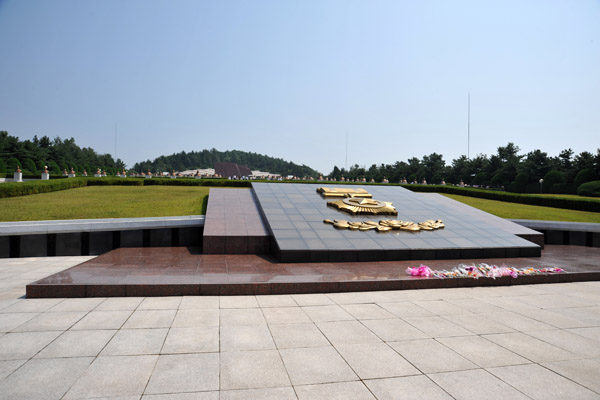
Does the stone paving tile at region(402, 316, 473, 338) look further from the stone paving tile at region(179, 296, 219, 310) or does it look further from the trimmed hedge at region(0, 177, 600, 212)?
the trimmed hedge at region(0, 177, 600, 212)

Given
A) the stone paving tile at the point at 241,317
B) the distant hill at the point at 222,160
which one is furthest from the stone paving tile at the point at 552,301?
the distant hill at the point at 222,160

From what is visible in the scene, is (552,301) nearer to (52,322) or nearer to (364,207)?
(364,207)

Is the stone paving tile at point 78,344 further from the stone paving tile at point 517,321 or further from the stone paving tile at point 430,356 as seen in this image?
the stone paving tile at point 517,321

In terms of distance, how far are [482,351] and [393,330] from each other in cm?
87

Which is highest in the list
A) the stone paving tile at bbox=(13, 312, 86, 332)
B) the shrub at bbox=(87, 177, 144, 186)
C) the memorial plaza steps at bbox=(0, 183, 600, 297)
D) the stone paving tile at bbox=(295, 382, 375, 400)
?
the shrub at bbox=(87, 177, 144, 186)

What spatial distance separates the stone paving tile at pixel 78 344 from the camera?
3199 millimetres

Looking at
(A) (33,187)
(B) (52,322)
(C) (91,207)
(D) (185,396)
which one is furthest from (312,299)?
(A) (33,187)

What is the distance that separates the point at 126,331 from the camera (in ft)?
12.3

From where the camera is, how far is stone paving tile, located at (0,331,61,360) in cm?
316

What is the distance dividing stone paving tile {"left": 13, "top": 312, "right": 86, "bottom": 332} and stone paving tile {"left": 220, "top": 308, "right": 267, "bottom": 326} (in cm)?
158

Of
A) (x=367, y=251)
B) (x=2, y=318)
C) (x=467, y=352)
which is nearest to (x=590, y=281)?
(x=367, y=251)

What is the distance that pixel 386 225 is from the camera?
8719 mm

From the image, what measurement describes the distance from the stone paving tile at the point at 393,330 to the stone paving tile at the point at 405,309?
1.00 feet

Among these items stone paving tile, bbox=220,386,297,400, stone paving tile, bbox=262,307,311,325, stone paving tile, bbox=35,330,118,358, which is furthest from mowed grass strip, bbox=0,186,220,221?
stone paving tile, bbox=220,386,297,400
